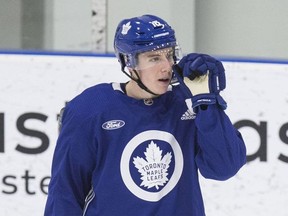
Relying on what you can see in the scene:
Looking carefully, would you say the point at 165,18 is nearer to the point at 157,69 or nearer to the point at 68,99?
the point at 68,99

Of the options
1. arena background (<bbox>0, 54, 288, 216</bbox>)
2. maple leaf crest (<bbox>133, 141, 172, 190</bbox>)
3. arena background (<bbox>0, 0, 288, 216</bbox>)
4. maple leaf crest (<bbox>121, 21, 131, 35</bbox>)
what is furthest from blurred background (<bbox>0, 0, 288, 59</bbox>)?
maple leaf crest (<bbox>133, 141, 172, 190</bbox>)

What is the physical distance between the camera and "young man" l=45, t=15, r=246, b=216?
1.73m

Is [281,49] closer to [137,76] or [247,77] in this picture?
[247,77]

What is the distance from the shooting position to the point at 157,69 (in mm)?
1756

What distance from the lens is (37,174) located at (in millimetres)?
2945

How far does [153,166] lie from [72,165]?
18 centimetres

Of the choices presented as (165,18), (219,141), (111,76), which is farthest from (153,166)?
(165,18)

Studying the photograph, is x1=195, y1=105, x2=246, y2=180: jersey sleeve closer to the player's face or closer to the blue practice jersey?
the blue practice jersey

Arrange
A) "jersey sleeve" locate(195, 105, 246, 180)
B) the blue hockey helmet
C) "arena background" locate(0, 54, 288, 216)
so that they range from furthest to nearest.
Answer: "arena background" locate(0, 54, 288, 216)
the blue hockey helmet
"jersey sleeve" locate(195, 105, 246, 180)

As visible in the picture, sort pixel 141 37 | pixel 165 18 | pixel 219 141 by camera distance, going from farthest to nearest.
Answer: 1. pixel 165 18
2. pixel 141 37
3. pixel 219 141

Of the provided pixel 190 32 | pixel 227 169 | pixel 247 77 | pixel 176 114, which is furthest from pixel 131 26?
pixel 190 32

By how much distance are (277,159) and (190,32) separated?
65cm

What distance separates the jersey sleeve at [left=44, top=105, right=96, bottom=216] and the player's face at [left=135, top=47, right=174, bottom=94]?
0.16 metres

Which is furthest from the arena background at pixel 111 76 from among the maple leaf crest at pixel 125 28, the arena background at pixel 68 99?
the maple leaf crest at pixel 125 28
